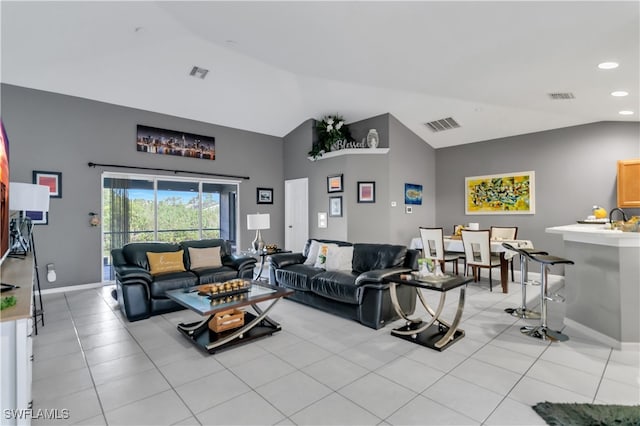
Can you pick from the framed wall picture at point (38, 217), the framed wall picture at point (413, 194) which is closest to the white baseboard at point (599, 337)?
the framed wall picture at point (413, 194)

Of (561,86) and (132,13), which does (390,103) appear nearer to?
(561,86)

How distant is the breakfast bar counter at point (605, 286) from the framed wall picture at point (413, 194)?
3452 millimetres

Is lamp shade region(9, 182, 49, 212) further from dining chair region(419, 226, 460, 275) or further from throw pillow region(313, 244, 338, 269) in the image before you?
dining chair region(419, 226, 460, 275)

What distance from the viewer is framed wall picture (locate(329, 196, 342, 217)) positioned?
6.73 meters

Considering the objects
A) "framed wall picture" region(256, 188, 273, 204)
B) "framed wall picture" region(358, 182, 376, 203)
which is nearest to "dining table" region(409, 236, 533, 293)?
"framed wall picture" region(358, 182, 376, 203)

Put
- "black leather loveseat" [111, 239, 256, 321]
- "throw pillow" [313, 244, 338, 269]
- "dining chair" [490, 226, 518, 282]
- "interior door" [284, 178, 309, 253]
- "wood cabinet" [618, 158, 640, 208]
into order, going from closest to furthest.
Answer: "black leather loveseat" [111, 239, 256, 321] → "throw pillow" [313, 244, 338, 269] → "wood cabinet" [618, 158, 640, 208] → "dining chair" [490, 226, 518, 282] → "interior door" [284, 178, 309, 253]

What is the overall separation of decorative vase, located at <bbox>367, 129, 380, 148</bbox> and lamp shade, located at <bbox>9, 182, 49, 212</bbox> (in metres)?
5.32

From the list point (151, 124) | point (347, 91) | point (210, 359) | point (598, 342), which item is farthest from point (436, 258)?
point (151, 124)

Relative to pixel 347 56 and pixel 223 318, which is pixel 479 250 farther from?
pixel 223 318

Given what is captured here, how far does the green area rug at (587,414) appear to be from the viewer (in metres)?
1.90

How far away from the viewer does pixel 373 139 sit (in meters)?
6.54

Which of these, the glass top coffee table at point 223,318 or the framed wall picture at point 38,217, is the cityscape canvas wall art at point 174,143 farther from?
the glass top coffee table at point 223,318

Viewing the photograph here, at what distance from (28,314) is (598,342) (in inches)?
179

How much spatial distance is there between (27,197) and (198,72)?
3.19 metres
